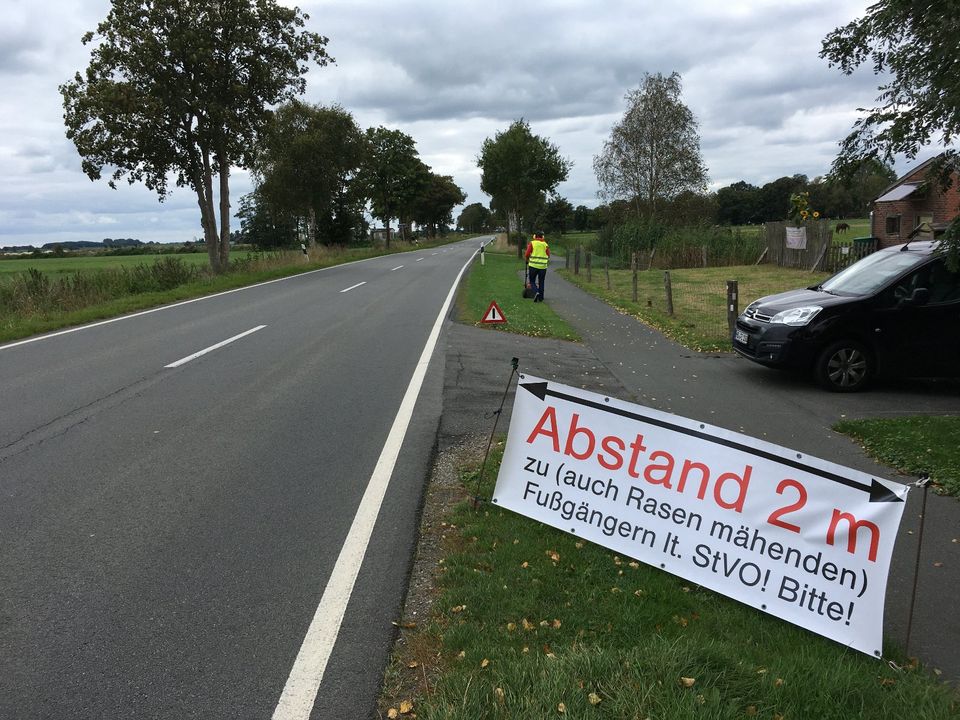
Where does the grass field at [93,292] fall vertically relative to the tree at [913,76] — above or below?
below

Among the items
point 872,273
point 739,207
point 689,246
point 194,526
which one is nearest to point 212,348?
point 194,526

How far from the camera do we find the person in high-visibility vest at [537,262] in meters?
18.6

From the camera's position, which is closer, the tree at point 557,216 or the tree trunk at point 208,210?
the tree trunk at point 208,210

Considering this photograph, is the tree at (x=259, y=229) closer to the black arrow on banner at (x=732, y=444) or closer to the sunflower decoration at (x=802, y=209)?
the sunflower decoration at (x=802, y=209)

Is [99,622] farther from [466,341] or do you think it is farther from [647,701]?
[466,341]

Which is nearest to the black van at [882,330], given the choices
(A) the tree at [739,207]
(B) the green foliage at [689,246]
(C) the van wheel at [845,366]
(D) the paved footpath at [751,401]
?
(C) the van wheel at [845,366]

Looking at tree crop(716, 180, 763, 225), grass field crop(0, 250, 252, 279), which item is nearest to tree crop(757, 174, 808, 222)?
tree crop(716, 180, 763, 225)

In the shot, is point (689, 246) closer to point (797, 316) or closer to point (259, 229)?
point (797, 316)

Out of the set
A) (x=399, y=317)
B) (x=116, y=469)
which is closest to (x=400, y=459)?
(x=116, y=469)

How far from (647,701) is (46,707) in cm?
231

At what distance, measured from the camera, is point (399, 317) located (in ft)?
48.6

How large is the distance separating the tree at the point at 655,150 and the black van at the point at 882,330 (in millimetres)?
45100

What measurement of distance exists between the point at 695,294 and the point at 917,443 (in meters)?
17.2

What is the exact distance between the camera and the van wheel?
8797 mm
